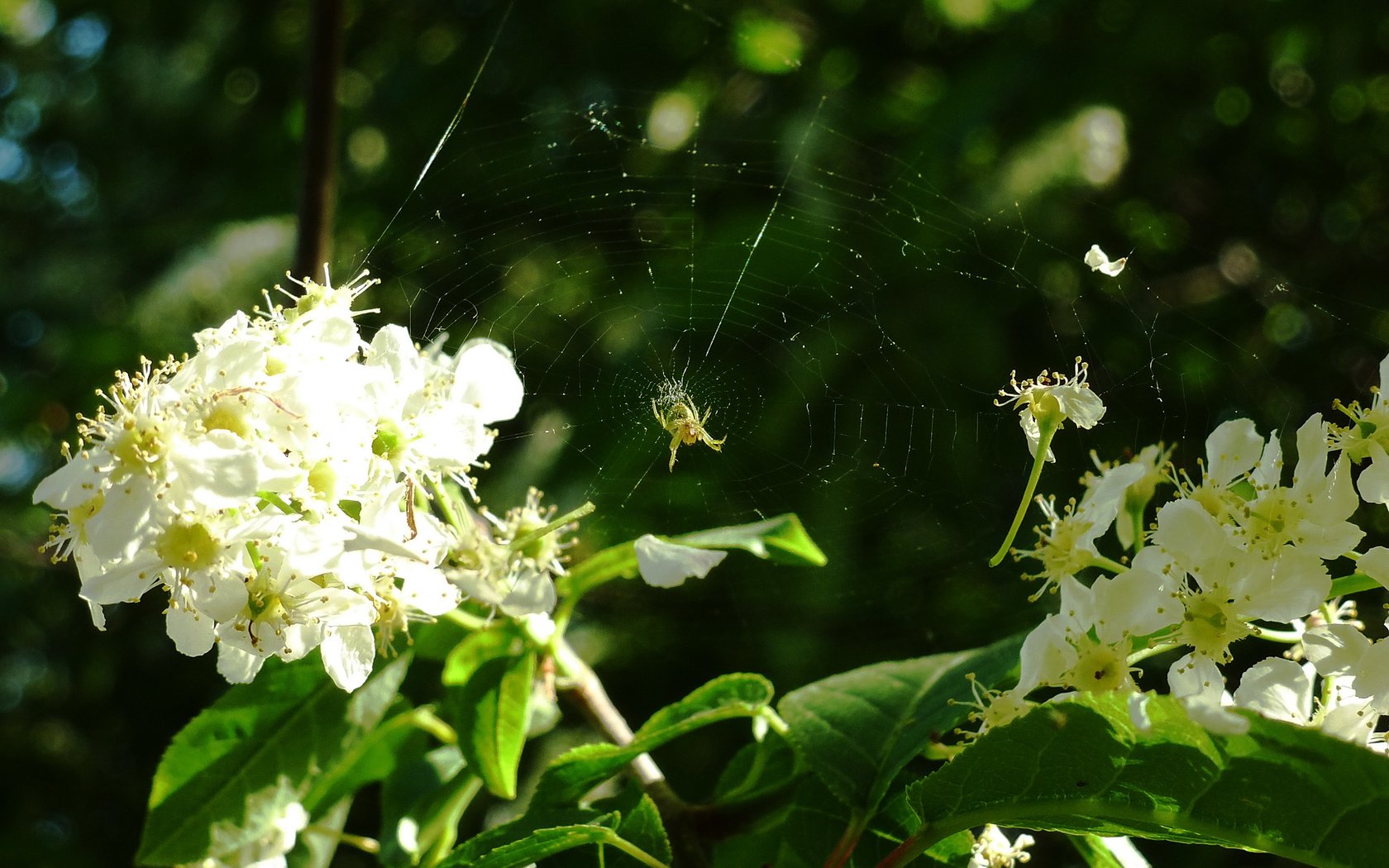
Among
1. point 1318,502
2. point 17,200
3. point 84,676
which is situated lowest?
point 84,676

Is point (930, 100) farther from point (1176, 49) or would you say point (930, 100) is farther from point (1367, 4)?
point (1367, 4)

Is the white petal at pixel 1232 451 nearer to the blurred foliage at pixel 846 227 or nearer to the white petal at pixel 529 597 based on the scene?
the white petal at pixel 529 597

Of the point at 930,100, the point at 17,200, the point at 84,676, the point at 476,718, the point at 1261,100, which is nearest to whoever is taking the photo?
the point at 476,718

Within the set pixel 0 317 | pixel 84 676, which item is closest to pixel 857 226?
pixel 84 676

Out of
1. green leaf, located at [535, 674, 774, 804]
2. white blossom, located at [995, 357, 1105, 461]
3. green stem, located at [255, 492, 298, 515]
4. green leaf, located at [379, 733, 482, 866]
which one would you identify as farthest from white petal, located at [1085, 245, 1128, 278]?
green leaf, located at [379, 733, 482, 866]

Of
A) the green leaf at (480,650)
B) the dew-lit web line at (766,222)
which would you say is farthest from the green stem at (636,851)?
the dew-lit web line at (766,222)

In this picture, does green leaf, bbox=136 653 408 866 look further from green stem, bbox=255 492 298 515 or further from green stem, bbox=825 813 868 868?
green stem, bbox=825 813 868 868
